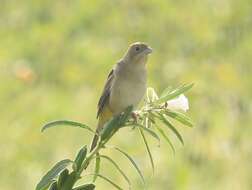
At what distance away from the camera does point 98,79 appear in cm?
922

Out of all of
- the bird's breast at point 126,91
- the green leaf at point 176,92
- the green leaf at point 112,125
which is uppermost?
the bird's breast at point 126,91

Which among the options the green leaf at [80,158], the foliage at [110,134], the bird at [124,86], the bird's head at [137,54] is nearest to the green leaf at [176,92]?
the foliage at [110,134]

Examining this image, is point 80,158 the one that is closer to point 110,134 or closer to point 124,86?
point 110,134

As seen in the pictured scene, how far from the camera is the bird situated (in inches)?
116

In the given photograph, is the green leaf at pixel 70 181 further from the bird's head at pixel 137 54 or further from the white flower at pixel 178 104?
the bird's head at pixel 137 54

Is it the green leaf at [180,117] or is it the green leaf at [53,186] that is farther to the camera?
the green leaf at [180,117]

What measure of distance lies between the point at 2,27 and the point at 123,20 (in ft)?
5.04

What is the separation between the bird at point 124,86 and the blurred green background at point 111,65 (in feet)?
11.2

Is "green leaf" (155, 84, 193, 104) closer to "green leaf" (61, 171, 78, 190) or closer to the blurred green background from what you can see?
"green leaf" (61, 171, 78, 190)

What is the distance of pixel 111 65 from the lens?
9242 mm

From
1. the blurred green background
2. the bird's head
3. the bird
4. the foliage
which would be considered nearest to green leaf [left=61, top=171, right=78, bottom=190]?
the foliage

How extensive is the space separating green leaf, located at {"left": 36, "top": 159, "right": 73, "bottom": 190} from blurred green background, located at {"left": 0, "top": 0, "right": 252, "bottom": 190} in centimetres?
493

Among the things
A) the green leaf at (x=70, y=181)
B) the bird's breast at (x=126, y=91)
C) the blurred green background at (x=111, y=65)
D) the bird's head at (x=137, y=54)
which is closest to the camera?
the green leaf at (x=70, y=181)

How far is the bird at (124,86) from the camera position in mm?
2949
